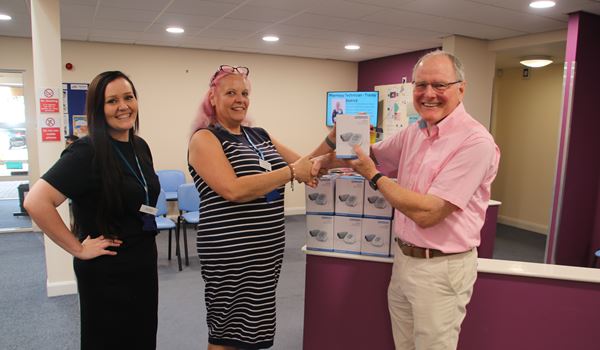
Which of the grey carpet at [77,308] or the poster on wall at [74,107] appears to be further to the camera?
the poster on wall at [74,107]

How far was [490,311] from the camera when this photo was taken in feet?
6.12

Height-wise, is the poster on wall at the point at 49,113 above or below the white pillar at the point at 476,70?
below

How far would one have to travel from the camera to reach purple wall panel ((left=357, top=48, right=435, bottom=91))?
6331 mm

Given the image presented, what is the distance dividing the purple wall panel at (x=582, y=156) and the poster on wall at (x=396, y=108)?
2.26 meters

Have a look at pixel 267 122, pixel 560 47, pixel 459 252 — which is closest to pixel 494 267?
pixel 459 252

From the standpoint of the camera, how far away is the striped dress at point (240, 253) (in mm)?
1634

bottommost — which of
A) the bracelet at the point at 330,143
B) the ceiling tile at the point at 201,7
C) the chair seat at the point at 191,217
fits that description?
A: the chair seat at the point at 191,217

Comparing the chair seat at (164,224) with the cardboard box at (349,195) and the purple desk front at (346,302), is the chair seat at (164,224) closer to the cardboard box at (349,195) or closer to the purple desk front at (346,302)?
the purple desk front at (346,302)

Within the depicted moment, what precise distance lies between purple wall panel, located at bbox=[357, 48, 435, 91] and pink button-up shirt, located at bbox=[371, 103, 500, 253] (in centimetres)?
493

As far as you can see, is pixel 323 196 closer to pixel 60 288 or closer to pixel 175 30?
pixel 60 288

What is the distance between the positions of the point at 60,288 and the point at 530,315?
3.46 meters

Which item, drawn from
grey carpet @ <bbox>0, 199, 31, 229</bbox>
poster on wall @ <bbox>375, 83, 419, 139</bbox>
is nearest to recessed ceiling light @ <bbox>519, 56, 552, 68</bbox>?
poster on wall @ <bbox>375, 83, 419, 139</bbox>

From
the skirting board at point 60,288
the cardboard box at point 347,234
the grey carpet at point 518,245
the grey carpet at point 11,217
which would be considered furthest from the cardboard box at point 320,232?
the grey carpet at point 11,217

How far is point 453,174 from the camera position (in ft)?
4.56
